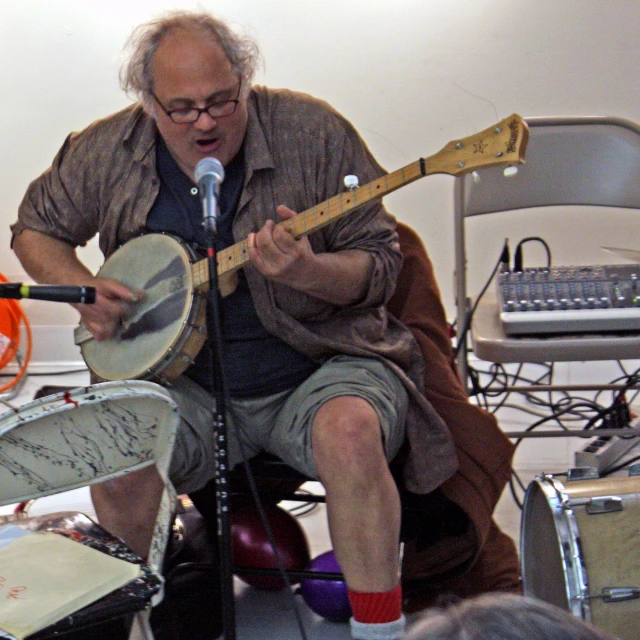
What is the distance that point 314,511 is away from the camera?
262cm

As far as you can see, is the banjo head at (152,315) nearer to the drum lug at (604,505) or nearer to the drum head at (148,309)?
the drum head at (148,309)

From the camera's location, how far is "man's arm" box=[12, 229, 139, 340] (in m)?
1.86

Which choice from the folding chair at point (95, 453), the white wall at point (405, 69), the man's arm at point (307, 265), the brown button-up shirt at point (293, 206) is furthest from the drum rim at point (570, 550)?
the white wall at point (405, 69)

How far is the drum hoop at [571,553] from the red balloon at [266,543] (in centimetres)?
63

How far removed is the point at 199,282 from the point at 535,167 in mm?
1108

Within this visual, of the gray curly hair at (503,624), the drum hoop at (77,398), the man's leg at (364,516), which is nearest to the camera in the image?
the gray curly hair at (503,624)

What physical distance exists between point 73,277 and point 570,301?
1115mm

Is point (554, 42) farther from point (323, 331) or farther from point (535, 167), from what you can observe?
point (323, 331)

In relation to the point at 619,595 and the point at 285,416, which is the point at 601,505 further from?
the point at 285,416

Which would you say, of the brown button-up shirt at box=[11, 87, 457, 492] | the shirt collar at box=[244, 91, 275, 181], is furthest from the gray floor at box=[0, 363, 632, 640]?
the shirt collar at box=[244, 91, 275, 181]

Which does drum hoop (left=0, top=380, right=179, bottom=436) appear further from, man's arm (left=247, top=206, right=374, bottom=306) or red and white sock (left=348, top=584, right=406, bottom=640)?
red and white sock (left=348, top=584, right=406, bottom=640)

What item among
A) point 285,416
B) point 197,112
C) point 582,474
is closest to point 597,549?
point 582,474

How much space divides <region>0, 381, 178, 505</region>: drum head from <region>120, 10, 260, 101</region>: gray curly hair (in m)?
0.80

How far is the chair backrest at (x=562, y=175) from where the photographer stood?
242 centimetres
